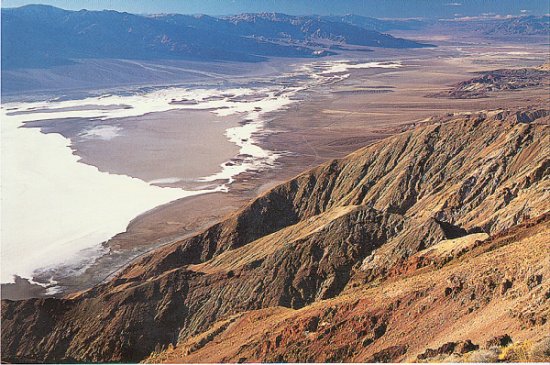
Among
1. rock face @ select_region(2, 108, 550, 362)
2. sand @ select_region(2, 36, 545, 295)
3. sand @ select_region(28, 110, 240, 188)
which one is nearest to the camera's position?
rock face @ select_region(2, 108, 550, 362)

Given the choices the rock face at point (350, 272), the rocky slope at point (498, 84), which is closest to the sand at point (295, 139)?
the rocky slope at point (498, 84)

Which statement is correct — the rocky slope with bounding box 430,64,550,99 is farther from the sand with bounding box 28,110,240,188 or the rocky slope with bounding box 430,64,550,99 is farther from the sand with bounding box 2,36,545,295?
the sand with bounding box 28,110,240,188

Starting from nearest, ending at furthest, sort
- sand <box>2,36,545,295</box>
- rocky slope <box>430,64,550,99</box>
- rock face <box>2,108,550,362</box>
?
rock face <box>2,108,550,362</box> → sand <box>2,36,545,295</box> → rocky slope <box>430,64,550,99</box>

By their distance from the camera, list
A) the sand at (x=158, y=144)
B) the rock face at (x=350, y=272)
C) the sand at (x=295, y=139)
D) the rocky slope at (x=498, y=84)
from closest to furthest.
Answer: the rock face at (x=350, y=272), the sand at (x=295, y=139), the sand at (x=158, y=144), the rocky slope at (x=498, y=84)

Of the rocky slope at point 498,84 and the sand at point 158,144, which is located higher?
the rocky slope at point 498,84

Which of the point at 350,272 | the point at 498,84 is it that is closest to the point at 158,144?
the point at 350,272

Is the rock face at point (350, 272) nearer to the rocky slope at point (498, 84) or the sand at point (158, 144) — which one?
the sand at point (158, 144)

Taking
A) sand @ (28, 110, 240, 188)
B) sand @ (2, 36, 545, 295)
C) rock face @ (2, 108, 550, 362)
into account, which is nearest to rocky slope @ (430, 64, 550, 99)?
sand @ (2, 36, 545, 295)

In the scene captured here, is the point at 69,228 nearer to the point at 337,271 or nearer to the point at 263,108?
the point at 337,271

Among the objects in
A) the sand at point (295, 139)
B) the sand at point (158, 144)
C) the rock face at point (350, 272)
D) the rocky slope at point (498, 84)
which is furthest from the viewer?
the rocky slope at point (498, 84)
